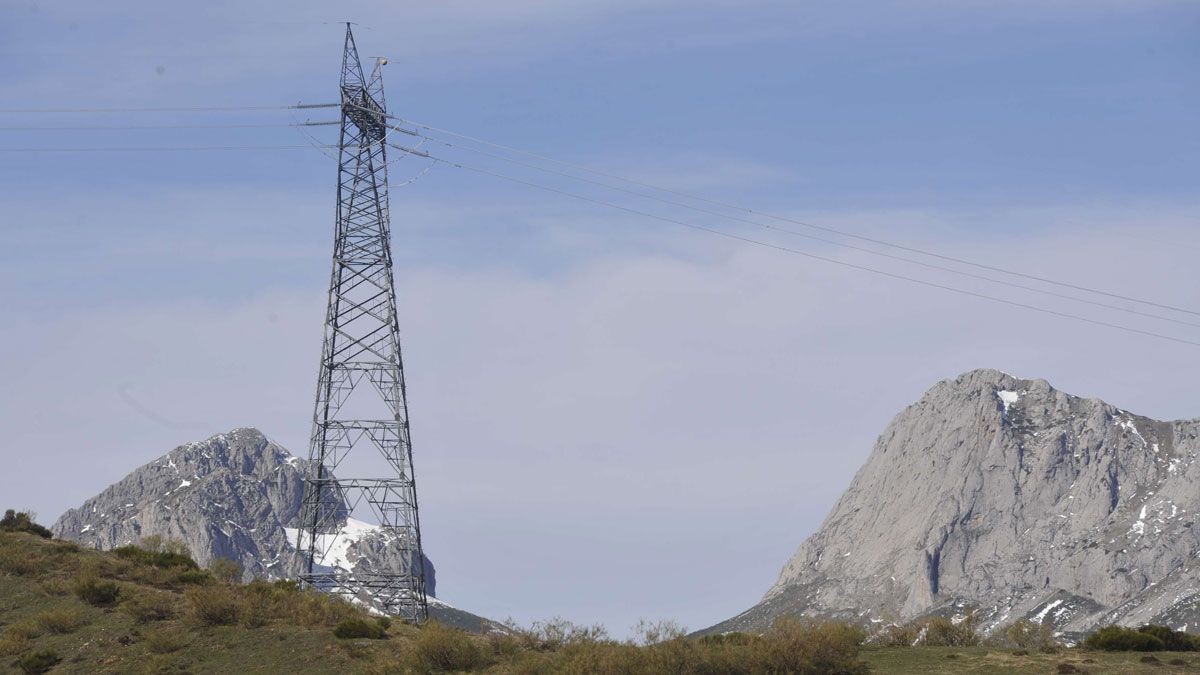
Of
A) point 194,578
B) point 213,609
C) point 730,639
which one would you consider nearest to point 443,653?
point 730,639

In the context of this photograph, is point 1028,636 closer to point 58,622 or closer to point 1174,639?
point 1174,639

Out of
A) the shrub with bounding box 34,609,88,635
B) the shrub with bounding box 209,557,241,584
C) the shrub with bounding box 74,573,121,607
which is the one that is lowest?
the shrub with bounding box 34,609,88,635

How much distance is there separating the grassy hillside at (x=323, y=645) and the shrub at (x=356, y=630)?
0.20ft

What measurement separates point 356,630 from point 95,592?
1168 centimetres

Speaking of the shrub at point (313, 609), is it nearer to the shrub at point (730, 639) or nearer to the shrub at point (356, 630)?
the shrub at point (356, 630)

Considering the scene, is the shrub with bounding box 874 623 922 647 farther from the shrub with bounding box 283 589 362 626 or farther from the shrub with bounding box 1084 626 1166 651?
the shrub with bounding box 283 589 362 626

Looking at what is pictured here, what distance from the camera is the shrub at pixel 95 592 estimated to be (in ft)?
193

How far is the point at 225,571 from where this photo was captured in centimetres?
6562

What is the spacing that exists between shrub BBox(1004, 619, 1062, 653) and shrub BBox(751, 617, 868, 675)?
8.48 metres

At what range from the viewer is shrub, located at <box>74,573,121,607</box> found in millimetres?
58781

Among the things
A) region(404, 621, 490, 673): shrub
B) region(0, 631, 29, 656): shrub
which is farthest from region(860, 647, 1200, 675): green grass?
region(0, 631, 29, 656): shrub

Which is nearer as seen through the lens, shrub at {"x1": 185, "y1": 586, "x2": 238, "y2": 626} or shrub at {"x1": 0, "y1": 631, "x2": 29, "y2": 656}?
shrub at {"x1": 0, "y1": 631, "x2": 29, "y2": 656}

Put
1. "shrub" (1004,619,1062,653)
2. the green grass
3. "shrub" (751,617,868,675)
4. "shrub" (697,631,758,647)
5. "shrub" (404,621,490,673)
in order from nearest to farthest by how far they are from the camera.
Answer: "shrub" (751,617,868,675) < the green grass < "shrub" (697,631,758,647) < "shrub" (404,621,490,673) < "shrub" (1004,619,1062,653)

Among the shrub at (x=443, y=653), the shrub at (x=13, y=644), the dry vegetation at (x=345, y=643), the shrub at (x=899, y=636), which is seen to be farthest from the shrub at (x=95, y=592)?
the shrub at (x=899, y=636)
